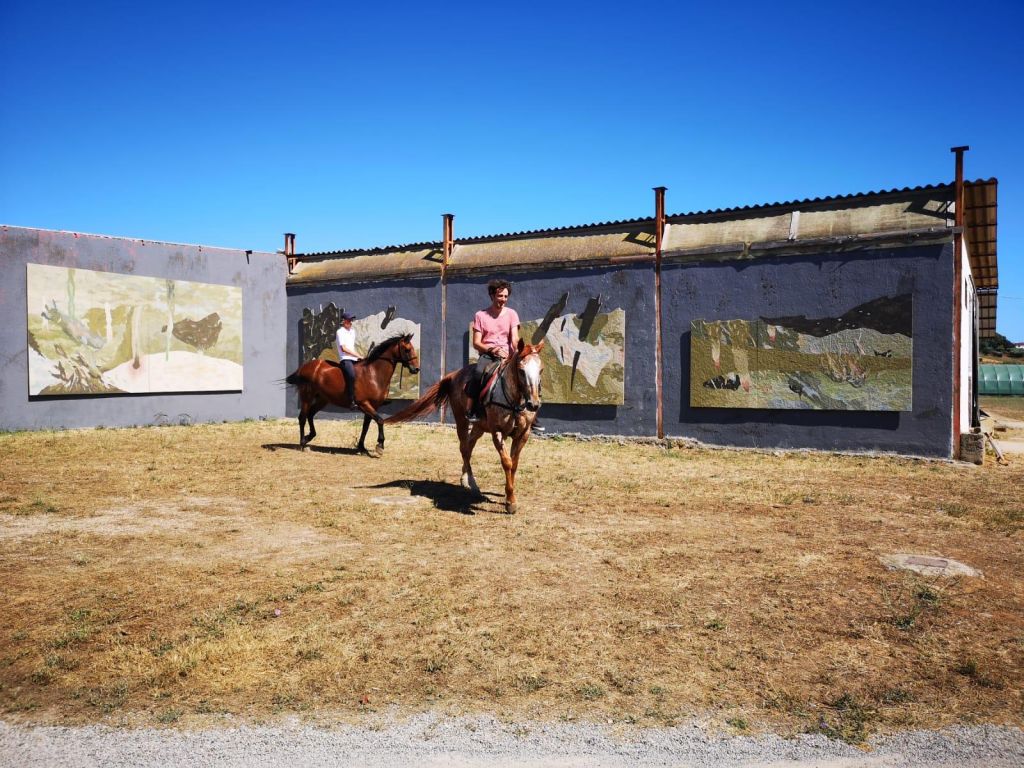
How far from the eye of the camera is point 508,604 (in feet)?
15.7

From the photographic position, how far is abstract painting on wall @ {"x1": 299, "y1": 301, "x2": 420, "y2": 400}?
58.6ft

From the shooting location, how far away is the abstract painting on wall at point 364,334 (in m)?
17.9

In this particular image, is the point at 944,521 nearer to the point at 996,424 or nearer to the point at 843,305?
the point at 843,305

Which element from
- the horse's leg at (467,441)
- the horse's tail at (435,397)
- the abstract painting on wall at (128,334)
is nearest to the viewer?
the horse's leg at (467,441)

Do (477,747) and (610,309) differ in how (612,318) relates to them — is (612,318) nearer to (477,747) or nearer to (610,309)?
(610,309)

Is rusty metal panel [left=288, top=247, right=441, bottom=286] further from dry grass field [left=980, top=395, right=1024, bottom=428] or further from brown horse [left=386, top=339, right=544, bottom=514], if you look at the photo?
dry grass field [left=980, top=395, right=1024, bottom=428]

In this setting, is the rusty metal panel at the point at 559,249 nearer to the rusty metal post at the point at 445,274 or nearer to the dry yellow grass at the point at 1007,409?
the rusty metal post at the point at 445,274

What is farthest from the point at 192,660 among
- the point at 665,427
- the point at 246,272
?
the point at 246,272

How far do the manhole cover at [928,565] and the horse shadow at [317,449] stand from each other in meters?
8.52

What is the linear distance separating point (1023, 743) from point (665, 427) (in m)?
11.1

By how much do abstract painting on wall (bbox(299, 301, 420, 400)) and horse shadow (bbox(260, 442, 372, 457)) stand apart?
435 cm

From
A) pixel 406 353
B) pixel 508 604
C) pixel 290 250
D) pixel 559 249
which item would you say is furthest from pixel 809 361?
pixel 290 250

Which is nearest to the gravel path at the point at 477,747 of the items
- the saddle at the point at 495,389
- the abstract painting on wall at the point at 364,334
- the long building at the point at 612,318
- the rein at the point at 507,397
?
the rein at the point at 507,397

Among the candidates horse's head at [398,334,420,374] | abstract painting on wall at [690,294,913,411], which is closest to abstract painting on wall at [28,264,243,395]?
horse's head at [398,334,420,374]
